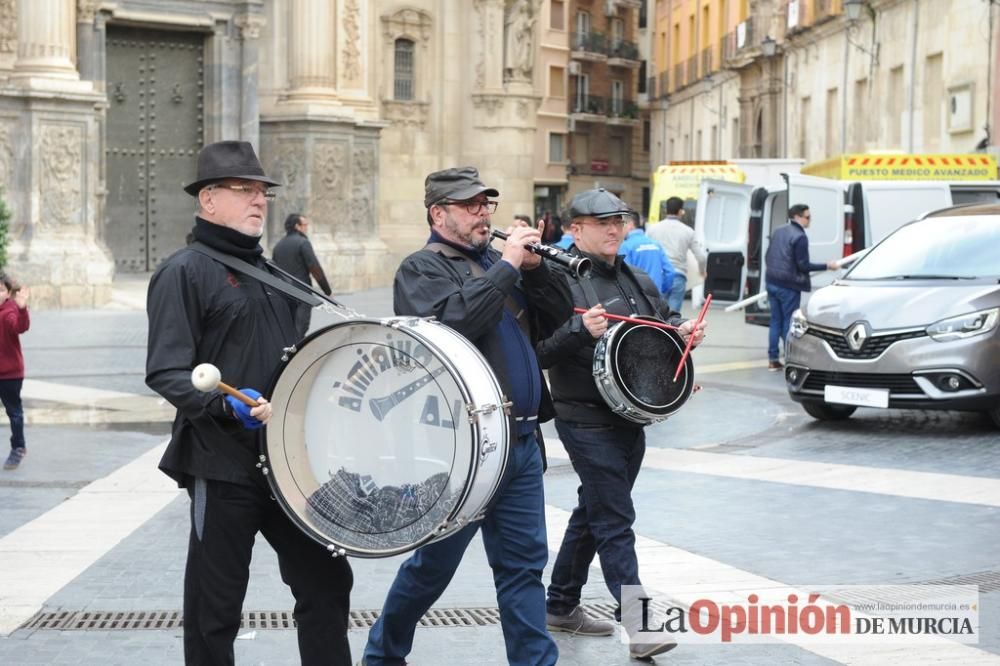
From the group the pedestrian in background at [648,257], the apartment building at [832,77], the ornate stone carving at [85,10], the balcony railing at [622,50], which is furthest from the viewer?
the balcony railing at [622,50]

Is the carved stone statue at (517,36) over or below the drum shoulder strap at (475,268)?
over

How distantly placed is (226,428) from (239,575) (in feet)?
1.50

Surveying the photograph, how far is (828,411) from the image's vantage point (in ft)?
44.6

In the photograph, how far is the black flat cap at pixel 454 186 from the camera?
5.67 metres

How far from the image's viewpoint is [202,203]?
5.22 metres

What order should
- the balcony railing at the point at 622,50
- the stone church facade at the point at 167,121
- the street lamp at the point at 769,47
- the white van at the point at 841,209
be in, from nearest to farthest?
the white van at the point at 841,209 → the stone church facade at the point at 167,121 → the street lamp at the point at 769,47 → the balcony railing at the point at 622,50

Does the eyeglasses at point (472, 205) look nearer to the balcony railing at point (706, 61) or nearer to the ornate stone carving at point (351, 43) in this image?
the ornate stone carving at point (351, 43)

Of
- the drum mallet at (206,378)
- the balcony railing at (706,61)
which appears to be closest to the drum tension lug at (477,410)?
the drum mallet at (206,378)

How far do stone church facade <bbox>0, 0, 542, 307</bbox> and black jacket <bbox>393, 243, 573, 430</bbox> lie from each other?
17.7 m

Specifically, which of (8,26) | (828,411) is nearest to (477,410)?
(828,411)

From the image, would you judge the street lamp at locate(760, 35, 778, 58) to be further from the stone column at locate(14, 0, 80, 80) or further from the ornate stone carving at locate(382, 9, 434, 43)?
the stone column at locate(14, 0, 80, 80)

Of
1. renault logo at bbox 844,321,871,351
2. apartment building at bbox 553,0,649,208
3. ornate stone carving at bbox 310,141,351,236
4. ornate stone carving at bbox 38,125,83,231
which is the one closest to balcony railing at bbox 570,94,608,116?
apartment building at bbox 553,0,649,208

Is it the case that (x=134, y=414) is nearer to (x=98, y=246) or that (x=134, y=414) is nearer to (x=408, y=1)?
(x=98, y=246)

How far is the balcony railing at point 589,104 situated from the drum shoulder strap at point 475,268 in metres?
71.7
